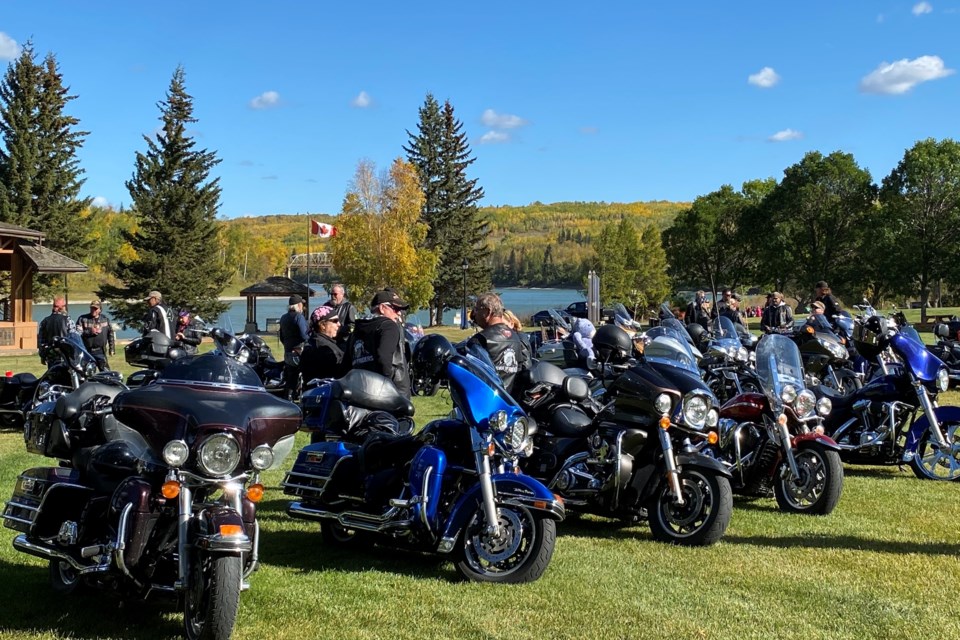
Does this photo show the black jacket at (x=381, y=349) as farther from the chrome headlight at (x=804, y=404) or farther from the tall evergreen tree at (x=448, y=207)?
the tall evergreen tree at (x=448, y=207)

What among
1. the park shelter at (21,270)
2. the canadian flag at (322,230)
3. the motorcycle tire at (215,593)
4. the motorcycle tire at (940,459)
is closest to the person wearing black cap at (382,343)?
the motorcycle tire at (215,593)

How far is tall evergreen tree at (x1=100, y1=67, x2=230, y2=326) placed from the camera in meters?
49.6

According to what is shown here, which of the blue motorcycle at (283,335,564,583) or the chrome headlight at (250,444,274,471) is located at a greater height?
the chrome headlight at (250,444,274,471)

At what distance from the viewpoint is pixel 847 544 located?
20.6ft

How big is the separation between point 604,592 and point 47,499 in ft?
9.74

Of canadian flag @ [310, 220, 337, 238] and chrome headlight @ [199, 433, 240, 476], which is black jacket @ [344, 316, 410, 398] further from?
canadian flag @ [310, 220, 337, 238]

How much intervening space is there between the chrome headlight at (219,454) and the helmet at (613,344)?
4648mm

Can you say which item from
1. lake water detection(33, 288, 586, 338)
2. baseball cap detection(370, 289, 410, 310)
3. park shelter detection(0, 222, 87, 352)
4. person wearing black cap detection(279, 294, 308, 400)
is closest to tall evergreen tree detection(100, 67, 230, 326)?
lake water detection(33, 288, 586, 338)

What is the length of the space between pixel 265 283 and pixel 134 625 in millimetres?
38757

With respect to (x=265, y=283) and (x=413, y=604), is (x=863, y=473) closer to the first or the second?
(x=413, y=604)

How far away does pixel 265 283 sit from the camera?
42.3 meters

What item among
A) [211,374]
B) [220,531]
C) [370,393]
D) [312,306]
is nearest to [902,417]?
[370,393]

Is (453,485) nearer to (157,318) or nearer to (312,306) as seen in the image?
(157,318)

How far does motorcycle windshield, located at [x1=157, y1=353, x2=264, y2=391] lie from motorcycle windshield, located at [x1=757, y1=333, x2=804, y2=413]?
4.18 meters
